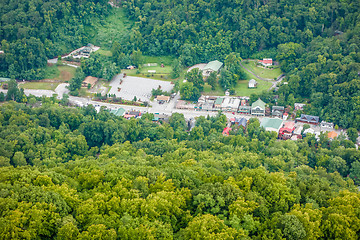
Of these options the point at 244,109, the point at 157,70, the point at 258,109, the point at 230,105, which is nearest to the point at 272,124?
the point at 258,109

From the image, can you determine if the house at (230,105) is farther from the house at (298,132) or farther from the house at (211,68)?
the house at (298,132)

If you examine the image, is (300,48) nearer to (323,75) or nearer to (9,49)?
(323,75)

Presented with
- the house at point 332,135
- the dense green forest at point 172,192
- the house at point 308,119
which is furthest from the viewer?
the house at point 308,119

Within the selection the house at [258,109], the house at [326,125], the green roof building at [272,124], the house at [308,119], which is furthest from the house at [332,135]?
the house at [258,109]

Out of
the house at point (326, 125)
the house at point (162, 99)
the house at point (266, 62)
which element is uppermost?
the house at point (266, 62)

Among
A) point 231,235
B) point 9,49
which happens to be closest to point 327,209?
point 231,235

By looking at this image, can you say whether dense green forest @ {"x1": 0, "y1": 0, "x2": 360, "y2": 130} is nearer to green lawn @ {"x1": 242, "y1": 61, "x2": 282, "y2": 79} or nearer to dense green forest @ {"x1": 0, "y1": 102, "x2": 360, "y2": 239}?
green lawn @ {"x1": 242, "y1": 61, "x2": 282, "y2": 79}
